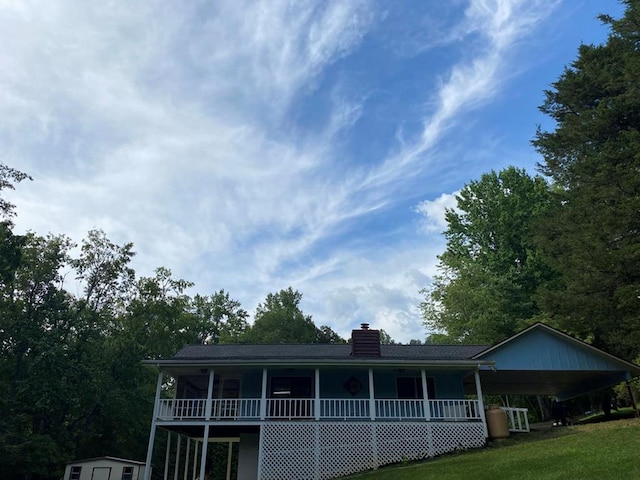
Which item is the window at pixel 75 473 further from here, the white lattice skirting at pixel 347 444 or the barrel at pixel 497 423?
the barrel at pixel 497 423

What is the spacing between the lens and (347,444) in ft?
52.8

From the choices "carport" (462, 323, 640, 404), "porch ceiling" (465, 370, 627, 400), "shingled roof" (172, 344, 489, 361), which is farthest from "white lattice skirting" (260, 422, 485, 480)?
"porch ceiling" (465, 370, 627, 400)

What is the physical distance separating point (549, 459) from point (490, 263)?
24.6 m

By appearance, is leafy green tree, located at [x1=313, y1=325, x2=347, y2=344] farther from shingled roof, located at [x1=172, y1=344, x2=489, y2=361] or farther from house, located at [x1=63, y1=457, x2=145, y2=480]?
shingled roof, located at [x1=172, y1=344, x2=489, y2=361]

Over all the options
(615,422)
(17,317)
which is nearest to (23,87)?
(17,317)

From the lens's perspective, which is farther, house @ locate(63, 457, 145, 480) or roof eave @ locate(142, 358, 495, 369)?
house @ locate(63, 457, 145, 480)

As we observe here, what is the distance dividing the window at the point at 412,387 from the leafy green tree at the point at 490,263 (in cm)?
1290

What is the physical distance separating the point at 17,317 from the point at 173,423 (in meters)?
16.6

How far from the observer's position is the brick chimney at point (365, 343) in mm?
18500

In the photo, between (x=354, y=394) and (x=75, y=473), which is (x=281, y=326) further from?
(x=354, y=394)

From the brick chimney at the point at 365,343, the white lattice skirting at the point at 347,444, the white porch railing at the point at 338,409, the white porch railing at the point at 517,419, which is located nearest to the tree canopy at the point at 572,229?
the white porch railing at the point at 517,419

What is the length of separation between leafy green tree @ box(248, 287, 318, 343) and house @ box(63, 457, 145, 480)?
836 inches

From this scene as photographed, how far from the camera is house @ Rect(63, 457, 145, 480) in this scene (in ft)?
85.4

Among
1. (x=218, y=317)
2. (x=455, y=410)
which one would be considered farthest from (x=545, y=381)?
(x=218, y=317)
